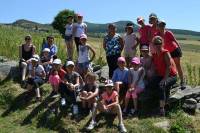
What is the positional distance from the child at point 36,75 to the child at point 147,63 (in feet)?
11.6

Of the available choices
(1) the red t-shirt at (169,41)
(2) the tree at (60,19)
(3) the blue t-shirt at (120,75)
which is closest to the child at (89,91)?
(3) the blue t-shirt at (120,75)

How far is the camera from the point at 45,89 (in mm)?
15273

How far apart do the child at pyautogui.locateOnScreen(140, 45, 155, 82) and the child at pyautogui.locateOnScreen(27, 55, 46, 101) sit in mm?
3542

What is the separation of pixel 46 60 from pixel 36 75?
0.70 m

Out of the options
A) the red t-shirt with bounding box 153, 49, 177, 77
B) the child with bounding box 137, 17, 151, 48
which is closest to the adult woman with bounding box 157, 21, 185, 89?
the child with bounding box 137, 17, 151, 48

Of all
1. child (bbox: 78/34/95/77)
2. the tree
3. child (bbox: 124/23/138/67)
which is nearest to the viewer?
child (bbox: 124/23/138/67)

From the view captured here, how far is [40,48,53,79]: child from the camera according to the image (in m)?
15.1

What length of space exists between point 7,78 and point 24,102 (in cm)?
177

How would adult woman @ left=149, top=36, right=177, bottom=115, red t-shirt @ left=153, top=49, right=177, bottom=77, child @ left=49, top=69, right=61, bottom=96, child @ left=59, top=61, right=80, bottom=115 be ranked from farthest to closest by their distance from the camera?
child @ left=49, top=69, right=61, bottom=96 → child @ left=59, top=61, right=80, bottom=115 → red t-shirt @ left=153, top=49, right=177, bottom=77 → adult woman @ left=149, top=36, right=177, bottom=115

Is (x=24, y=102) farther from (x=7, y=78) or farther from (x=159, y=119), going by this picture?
(x=159, y=119)

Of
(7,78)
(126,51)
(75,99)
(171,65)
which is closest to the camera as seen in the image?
(171,65)

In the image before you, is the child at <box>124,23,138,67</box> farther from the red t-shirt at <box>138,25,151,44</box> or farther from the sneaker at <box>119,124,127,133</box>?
the sneaker at <box>119,124,127,133</box>

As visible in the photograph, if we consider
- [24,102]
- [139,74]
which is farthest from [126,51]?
[24,102]

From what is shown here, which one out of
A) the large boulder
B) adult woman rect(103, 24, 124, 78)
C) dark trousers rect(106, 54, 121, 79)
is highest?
adult woman rect(103, 24, 124, 78)
